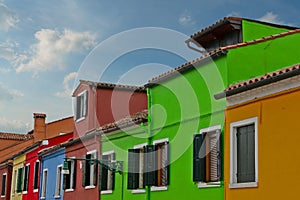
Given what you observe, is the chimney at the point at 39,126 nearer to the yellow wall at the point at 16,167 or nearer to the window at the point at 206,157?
the yellow wall at the point at 16,167

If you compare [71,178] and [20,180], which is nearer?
[71,178]

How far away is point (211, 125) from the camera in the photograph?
14.1 meters

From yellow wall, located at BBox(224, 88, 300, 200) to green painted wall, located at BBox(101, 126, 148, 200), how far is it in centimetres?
586

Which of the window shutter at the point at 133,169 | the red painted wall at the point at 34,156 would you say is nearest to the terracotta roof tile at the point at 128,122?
the window shutter at the point at 133,169

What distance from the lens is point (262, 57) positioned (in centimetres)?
1423

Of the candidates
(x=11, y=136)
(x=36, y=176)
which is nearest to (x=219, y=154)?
(x=36, y=176)

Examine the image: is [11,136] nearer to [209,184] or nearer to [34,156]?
[34,156]

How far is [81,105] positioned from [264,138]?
1428 centimetres

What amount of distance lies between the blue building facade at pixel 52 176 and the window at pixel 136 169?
7988 millimetres

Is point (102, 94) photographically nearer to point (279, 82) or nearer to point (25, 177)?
point (25, 177)

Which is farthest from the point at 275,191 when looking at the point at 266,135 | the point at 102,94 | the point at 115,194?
the point at 102,94

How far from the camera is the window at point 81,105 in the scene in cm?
2464

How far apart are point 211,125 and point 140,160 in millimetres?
4653

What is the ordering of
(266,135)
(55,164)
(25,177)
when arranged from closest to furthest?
1. (266,135)
2. (55,164)
3. (25,177)
